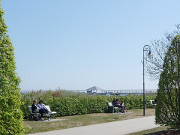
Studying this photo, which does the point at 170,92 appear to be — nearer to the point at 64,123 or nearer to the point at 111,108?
the point at 64,123

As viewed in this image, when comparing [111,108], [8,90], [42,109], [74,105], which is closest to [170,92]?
[8,90]

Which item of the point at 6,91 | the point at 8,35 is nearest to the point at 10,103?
the point at 6,91

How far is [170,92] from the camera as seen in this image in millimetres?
10148

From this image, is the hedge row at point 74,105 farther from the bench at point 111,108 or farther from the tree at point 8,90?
the tree at point 8,90

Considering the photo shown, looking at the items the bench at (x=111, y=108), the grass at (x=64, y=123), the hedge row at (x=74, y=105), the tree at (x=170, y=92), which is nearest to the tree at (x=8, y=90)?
the tree at (x=170, y=92)

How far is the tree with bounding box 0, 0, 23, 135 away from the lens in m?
5.50

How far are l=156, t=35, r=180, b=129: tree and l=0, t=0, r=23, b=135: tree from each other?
5934 mm

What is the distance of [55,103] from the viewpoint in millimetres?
18641

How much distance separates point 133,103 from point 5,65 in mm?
21997

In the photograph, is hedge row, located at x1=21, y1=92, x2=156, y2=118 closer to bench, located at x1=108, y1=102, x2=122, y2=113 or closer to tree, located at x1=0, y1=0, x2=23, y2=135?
bench, located at x1=108, y1=102, x2=122, y2=113

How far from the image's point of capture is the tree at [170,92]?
33.0 ft

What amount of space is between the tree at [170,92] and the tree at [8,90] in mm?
5934

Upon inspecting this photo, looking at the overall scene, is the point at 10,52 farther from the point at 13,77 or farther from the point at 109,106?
the point at 109,106

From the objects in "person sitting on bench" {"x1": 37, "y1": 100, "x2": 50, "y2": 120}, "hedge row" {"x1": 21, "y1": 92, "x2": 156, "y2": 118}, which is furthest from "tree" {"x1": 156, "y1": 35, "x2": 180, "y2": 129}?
"hedge row" {"x1": 21, "y1": 92, "x2": 156, "y2": 118}
